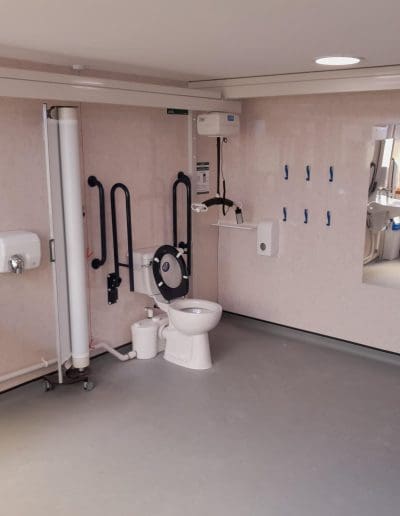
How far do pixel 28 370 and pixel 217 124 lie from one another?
242 centimetres

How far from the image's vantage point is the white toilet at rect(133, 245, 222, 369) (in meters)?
4.00

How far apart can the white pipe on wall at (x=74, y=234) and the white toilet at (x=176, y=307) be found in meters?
0.62

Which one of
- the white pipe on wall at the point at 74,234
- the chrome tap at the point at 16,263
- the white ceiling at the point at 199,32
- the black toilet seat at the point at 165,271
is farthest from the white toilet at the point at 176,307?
the white ceiling at the point at 199,32

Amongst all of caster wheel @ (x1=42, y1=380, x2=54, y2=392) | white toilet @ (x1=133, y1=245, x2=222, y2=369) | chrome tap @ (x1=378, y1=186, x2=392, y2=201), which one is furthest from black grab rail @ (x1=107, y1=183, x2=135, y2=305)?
chrome tap @ (x1=378, y1=186, x2=392, y2=201)

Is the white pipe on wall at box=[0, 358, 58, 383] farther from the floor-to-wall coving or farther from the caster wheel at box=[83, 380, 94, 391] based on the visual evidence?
the floor-to-wall coving

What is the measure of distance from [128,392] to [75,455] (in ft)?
2.54

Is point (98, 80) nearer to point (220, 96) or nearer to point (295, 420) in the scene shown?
point (220, 96)

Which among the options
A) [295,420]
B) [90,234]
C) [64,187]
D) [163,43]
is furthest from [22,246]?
[295,420]

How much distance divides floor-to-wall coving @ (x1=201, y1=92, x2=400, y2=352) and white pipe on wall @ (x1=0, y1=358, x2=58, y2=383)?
6.74ft

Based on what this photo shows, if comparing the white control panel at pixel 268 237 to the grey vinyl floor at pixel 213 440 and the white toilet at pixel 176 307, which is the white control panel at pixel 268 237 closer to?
the white toilet at pixel 176 307

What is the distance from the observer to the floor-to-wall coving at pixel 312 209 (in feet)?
13.7

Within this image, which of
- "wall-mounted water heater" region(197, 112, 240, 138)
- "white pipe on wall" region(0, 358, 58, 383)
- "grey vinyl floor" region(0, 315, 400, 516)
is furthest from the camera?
"wall-mounted water heater" region(197, 112, 240, 138)

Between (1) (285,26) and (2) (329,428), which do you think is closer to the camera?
(1) (285,26)

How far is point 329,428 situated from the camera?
3244 millimetres
